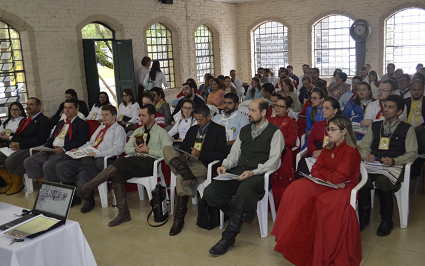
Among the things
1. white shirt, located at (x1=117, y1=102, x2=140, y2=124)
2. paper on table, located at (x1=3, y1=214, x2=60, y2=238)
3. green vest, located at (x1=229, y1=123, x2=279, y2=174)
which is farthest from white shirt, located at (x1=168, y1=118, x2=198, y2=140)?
paper on table, located at (x1=3, y1=214, x2=60, y2=238)

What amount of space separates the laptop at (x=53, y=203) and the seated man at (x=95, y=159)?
1977 millimetres

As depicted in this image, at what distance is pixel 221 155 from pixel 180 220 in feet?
2.65

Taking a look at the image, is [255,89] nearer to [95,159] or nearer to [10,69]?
[95,159]

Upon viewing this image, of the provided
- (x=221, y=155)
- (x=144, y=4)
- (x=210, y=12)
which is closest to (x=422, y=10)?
(x=210, y=12)

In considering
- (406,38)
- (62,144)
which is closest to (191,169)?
(62,144)

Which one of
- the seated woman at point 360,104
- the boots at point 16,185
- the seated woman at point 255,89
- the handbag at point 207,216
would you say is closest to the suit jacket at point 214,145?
the handbag at point 207,216

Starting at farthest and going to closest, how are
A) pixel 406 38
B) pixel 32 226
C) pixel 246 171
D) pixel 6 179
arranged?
pixel 406 38, pixel 6 179, pixel 246 171, pixel 32 226

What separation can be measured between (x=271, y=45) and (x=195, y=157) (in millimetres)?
11951

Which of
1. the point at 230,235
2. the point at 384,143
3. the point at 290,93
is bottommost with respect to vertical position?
the point at 230,235

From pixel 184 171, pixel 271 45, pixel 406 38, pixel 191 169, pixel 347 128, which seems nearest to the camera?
pixel 347 128

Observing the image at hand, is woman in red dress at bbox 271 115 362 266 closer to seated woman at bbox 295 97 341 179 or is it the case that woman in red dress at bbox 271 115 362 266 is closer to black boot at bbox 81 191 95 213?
seated woman at bbox 295 97 341 179

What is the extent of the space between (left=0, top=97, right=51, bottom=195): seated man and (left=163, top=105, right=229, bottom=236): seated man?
2582mm

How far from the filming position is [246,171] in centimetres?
387

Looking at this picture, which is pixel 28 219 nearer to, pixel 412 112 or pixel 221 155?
pixel 221 155
